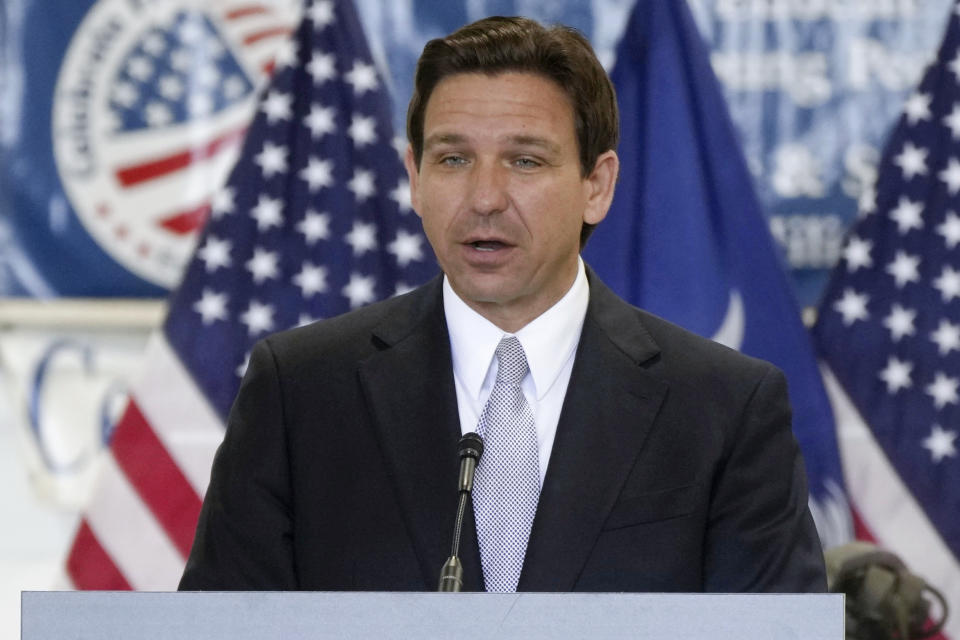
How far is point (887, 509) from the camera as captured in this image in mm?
3475

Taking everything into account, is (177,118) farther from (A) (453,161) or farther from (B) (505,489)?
(B) (505,489)

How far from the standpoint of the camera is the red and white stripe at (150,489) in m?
3.44

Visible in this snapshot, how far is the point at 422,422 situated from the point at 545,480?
0.16 m

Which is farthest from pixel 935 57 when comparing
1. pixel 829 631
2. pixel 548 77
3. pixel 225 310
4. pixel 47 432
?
pixel 829 631

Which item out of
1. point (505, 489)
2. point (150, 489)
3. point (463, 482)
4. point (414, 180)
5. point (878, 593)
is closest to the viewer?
point (463, 482)

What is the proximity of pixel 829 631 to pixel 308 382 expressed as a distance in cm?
78

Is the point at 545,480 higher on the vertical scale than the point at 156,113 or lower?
lower

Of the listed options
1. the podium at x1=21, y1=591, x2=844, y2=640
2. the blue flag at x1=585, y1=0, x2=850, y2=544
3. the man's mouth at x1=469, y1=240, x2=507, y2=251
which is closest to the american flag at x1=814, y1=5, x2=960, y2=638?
the blue flag at x1=585, y1=0, x2=850, y2=544

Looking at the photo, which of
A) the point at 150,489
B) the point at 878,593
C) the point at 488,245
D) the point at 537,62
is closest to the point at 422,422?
the point at 488,245

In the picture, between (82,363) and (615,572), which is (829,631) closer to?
(615,572)

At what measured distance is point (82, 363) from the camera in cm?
358

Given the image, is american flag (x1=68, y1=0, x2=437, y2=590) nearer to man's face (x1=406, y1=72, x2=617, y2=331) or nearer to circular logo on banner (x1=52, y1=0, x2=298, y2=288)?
circular logo on banner (x1=52, y1=0, x2=298, y2=288)

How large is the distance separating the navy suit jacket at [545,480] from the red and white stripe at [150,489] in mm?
1746

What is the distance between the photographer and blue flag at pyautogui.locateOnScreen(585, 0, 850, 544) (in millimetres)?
3463
